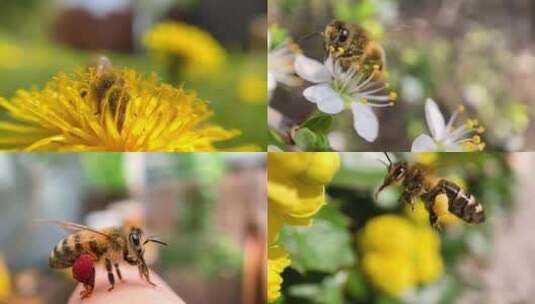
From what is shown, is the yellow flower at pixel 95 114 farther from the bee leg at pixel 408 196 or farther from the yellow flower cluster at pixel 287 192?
the bee leg at pixel 408 196

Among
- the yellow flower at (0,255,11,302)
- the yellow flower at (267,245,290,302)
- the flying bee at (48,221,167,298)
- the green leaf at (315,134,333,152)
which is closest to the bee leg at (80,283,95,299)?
the flying bee at (48,221,167,298)

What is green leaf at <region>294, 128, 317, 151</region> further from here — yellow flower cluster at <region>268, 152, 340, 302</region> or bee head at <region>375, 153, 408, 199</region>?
bee head at <region>375, 153, 408, 199</region>

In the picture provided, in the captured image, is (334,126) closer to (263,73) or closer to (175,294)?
(263,73)

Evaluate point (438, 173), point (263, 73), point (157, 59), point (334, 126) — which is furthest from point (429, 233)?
point (157, 59)

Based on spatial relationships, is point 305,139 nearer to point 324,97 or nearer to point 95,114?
point 324,97

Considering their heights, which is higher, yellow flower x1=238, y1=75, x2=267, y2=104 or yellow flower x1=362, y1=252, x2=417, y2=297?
yellow flower x1=238, y1=75, x2=267, y2=104

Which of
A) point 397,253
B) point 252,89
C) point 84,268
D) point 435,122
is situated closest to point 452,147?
point 435,122

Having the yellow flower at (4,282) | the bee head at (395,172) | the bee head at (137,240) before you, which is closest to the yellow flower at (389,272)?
the bee head at (395,172)
